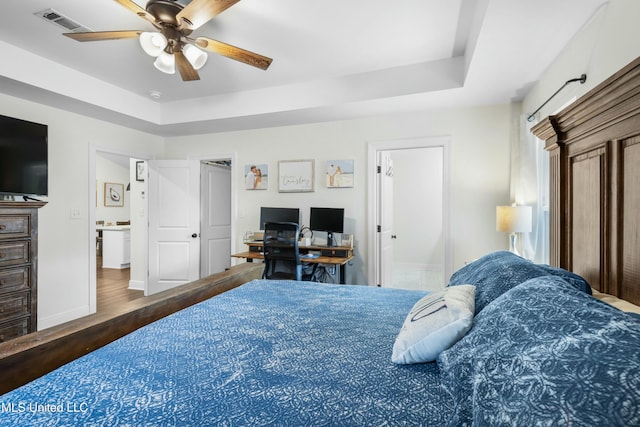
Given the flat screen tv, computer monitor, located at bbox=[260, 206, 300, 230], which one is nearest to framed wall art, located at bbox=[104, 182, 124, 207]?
the flat screen tv

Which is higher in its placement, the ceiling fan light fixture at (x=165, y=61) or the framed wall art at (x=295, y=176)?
the ceiling fan light fixture at (x=165, y=61)

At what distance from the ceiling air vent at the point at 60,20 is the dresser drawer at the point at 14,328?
2.42 meters

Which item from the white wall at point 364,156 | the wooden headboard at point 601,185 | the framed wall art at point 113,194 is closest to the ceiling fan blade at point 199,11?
the wooden headboard at point 601,185

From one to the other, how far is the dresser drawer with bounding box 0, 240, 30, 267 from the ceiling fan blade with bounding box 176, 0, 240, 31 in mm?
2315

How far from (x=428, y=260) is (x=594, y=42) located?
483 centimetres

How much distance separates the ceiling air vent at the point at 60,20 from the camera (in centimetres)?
225

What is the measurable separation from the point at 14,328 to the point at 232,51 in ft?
9.53

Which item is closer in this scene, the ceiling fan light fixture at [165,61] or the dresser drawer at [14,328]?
the ceiling fan light fixture at [165,61]

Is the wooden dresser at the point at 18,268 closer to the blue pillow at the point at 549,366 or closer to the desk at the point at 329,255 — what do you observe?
the desk at the point at 329,255

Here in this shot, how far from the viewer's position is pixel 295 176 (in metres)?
4.24

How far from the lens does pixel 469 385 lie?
78 centimetres

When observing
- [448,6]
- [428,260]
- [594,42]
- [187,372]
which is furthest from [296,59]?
[428,260]

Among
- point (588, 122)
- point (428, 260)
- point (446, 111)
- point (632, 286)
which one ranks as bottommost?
point (428, 260)

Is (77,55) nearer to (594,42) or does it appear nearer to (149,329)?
(149,329)
